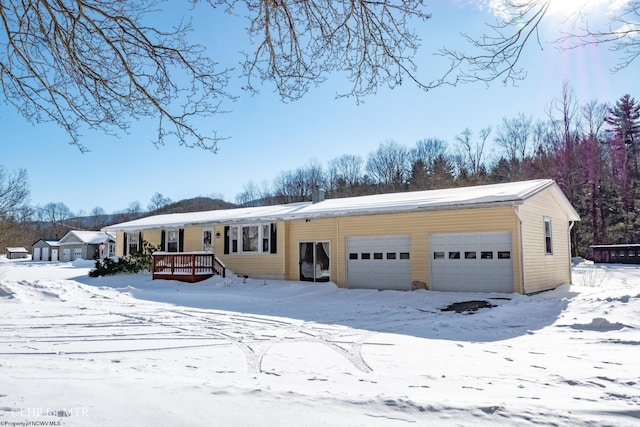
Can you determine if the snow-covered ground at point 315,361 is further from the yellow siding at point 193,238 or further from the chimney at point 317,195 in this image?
the chimney at point 317,195

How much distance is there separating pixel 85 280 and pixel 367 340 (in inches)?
724

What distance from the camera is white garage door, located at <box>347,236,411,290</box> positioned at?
15.5 m

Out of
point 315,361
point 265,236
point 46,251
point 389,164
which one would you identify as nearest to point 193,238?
point 265,236

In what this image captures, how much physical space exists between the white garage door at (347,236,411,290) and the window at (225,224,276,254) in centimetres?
409

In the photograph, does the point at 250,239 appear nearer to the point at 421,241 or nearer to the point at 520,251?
the point at 421,241

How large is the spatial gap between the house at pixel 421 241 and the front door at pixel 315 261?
41 mm

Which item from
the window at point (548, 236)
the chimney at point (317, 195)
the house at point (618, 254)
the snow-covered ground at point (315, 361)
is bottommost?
the snow-covered ground at point (315, 361)

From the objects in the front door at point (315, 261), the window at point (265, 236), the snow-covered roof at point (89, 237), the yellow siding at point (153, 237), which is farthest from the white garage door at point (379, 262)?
the snow-covered roof at point (89, 237)

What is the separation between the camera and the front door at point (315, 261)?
17.7 metres

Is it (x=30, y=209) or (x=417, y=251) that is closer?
(x=417, y=251)

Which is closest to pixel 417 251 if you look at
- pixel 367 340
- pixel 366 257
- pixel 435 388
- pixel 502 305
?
pixel 366 257

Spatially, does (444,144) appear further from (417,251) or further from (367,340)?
(367,340)

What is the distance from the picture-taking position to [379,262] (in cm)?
1606

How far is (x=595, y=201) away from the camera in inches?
1281
